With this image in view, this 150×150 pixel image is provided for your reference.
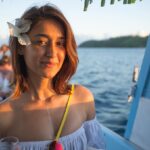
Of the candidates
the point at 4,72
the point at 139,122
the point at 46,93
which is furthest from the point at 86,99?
the point at 4,72

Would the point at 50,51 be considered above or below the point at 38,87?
above

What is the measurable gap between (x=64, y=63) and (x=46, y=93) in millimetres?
170

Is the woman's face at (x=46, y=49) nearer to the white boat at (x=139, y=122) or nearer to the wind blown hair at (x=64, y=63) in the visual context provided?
the wind blown hair at (x=64, y=63)

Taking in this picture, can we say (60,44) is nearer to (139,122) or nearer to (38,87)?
(38,87)

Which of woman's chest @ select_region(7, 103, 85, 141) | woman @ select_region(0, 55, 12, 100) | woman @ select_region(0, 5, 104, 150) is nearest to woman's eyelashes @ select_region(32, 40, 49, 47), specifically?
woman @ select_region(0, 5, 104, 150)

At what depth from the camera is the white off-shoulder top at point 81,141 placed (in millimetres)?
1348

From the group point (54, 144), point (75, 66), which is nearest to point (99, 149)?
point (54, 144)

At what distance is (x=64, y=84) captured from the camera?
1586mm

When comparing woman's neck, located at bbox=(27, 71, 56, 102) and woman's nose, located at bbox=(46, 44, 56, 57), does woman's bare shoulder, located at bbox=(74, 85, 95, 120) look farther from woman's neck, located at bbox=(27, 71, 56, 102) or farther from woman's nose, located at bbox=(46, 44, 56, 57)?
woman's nose, located at bbox=(46, 44, 56, 57)

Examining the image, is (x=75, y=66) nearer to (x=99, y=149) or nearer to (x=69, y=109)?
(x=69, y=109)

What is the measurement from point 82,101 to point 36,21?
1.51ft

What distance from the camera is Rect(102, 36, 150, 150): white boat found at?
233cm

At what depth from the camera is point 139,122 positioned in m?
2.44

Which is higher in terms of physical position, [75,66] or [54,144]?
[75,66]
